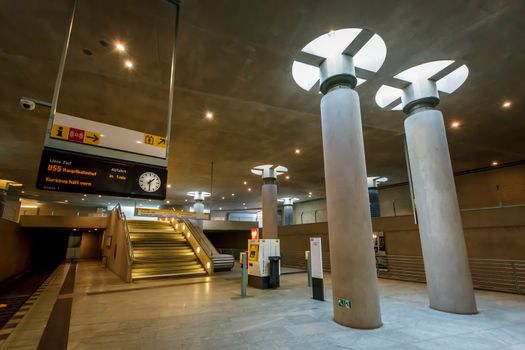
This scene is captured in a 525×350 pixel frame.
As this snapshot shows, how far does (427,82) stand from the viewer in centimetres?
579

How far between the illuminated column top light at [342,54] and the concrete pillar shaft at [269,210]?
27.1 ft

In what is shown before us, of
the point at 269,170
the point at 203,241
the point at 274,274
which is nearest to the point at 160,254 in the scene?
the point at 203,241

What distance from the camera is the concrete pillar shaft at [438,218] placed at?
5.09m

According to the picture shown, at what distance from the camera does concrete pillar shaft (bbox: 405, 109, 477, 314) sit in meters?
5.09

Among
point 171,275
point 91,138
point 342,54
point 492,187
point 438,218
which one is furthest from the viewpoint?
point 492,187

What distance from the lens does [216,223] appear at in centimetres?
1939

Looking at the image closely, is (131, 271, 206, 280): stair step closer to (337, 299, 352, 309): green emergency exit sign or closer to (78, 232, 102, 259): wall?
(337, 299, 352, 309): green emergency exit sign

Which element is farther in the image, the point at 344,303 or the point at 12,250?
the point at 12,250

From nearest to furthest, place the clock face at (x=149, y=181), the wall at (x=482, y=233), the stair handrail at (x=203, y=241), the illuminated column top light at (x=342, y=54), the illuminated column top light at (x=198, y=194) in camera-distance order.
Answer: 1. the clock face at (x=149, y=181)
2. the illuminated column top light at (x=342, y=54)
3. the wall at (x=482, y=233)
4. the stair handrail at (x=203, y=241)
5. the illuminated column top light at (x=198, y=194)

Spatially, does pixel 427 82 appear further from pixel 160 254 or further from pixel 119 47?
pixel 160 254

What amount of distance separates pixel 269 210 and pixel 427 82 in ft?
28.5

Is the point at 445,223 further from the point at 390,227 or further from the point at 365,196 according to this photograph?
the point at 390,227

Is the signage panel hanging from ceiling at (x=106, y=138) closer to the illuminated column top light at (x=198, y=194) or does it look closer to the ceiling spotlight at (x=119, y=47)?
the ceiling spotlight at (x=119, y=47)

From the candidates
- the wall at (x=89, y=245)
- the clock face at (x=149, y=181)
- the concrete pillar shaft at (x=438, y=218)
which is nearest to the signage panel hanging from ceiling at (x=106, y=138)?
the clock face at (x=149, y=181)
